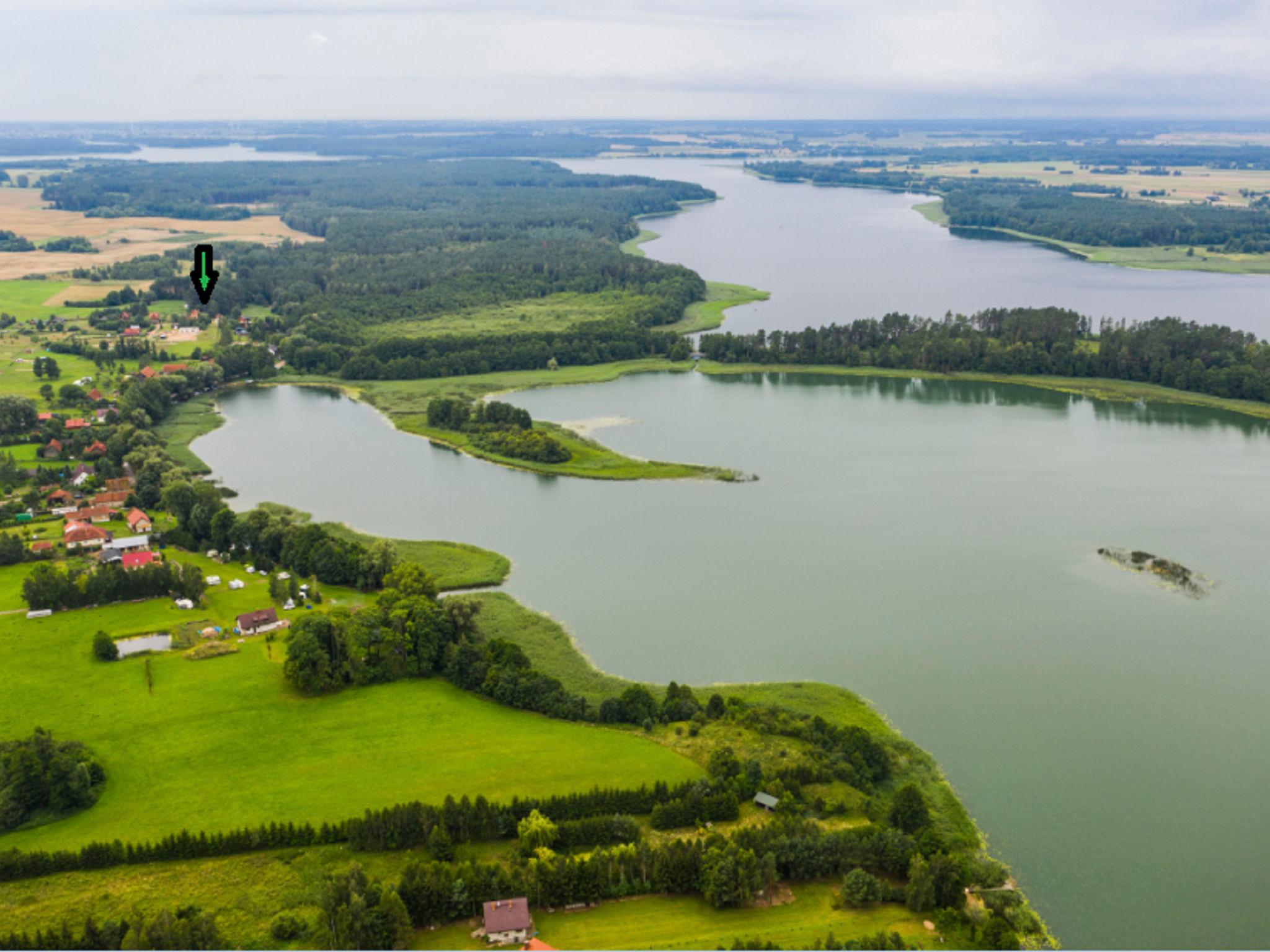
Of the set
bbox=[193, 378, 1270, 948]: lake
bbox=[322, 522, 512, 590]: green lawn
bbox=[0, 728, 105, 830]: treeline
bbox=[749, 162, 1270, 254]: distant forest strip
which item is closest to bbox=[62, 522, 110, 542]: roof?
bbox=[193, 378, 1270, 948]: lake

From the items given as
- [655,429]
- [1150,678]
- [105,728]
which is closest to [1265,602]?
[1150,678]

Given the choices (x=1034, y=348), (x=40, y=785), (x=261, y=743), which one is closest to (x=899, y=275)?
(x=1034, y=348)

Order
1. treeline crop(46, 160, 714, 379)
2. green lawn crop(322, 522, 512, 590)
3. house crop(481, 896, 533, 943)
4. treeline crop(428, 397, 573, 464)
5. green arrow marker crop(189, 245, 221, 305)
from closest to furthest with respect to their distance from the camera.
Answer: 1. green arrow marker crop(189, 245, 221, 305)
2. house crop(481, 896, 533, 943)
3. green lawn crop(322, 522, 512, 590)
4. treeline crop(428, 397, 573, 464)
5. treeline crop(46, 160, 714, 379)

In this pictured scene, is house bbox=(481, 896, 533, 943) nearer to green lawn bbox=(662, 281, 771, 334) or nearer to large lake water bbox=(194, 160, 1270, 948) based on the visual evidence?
large lake water bbox=(194, 160, 1270, 948)

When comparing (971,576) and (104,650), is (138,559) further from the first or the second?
(971,576)

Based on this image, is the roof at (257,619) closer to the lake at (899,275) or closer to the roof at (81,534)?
the roof at (81,534)

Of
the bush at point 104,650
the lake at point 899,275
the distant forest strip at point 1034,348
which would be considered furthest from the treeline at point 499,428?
the lake at point 899,275
